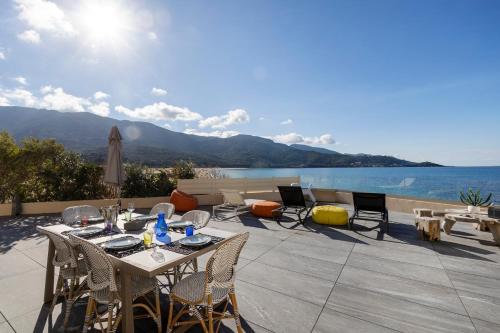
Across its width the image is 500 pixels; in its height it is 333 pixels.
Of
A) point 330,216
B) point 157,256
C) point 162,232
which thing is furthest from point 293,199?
point 157,256

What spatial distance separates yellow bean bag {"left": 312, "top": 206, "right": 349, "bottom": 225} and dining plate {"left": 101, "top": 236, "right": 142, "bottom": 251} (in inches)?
190

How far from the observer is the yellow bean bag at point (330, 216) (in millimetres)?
5730

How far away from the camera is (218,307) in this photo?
2.52m

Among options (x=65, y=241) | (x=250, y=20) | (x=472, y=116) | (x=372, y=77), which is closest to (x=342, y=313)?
(x=65, y=241)

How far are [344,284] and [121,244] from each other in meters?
2.63

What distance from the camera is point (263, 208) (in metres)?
6.68

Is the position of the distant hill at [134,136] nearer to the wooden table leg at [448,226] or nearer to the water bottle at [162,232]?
the wooden table leg at [448,226]

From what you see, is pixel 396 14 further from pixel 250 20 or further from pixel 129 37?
pixel 129 37

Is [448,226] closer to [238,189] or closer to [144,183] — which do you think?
[238,189]

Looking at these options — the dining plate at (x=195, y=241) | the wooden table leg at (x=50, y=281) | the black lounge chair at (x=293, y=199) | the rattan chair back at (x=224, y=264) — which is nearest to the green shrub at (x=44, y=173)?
the wooden table leg at (x=50, y=281)

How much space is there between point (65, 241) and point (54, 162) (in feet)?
25.0

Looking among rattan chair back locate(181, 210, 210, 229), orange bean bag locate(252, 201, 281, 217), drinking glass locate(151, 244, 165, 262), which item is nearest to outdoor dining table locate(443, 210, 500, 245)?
orange bean bag locate(252, 201, 281, 217)

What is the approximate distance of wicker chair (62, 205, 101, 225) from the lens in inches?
122

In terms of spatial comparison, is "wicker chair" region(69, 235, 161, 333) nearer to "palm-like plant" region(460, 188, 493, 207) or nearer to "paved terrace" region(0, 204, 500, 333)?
"paved terrace" region(0, 204, 500, 333)
